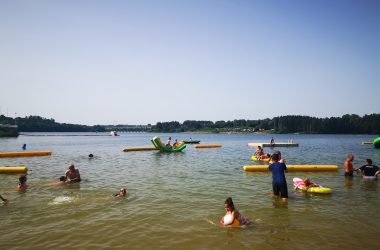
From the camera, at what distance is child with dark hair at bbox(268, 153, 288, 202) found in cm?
1120

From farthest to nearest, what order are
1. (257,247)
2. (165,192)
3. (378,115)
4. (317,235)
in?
(378,115) < (165,192) < (317,235) < (257,247)

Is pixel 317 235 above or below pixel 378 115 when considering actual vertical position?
below

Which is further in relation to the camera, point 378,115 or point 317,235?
point 378,115

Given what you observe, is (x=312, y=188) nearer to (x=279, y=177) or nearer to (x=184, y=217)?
(x=279, y=177)

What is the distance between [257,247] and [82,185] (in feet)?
37.6

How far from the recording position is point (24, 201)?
478 inches

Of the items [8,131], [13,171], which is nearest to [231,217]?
[13,171]

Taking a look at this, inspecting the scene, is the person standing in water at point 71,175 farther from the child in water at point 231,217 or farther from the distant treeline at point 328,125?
the distant treeline at point 328,125

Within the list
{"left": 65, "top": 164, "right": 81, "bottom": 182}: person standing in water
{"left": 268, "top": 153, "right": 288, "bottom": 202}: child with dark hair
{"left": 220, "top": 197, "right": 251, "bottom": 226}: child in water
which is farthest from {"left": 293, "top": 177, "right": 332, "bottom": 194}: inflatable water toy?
{"left": 65, "top": 164, "right": 81, "bottom": 182}: person standing in water

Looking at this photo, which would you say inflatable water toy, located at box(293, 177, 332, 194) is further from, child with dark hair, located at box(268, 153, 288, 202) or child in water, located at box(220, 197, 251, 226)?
child in water, located at box(220, 197, 251, 226)

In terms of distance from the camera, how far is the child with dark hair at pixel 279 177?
36.8 feet

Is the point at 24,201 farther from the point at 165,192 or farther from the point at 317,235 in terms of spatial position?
the point at 317,235

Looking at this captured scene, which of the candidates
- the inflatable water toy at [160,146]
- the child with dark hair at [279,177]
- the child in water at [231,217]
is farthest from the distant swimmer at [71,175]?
the inflatable water toy at [160,146]

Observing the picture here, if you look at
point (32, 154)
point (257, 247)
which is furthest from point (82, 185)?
point (32, 154)
